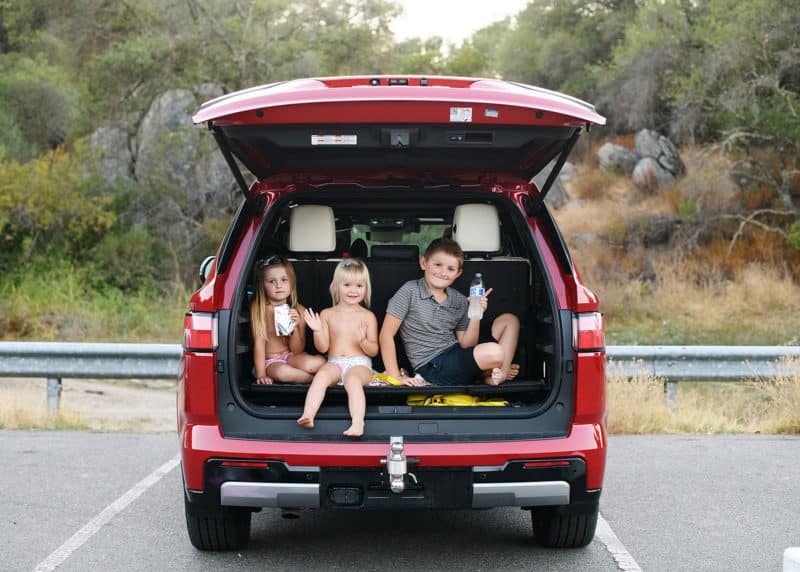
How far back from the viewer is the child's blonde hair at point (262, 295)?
5.16m

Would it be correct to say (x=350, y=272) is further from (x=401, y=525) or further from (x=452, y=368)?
(x=401, y=525)

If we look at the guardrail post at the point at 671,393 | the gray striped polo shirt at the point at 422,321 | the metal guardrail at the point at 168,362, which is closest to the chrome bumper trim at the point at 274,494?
the gray striped polo shirt at the point at 422,321

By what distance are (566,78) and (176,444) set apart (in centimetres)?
3386

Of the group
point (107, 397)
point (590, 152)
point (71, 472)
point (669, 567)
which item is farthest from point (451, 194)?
point (590, 152)

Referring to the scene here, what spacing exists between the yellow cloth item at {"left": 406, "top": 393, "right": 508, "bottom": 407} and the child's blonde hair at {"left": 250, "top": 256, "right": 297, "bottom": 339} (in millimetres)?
762

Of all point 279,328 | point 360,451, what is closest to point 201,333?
point 279,328

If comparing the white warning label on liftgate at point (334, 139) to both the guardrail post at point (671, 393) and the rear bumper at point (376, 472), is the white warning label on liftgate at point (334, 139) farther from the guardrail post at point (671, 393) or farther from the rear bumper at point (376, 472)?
the guardrail post at point (671, 393)

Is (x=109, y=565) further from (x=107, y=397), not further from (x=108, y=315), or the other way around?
(x=108, y=315)

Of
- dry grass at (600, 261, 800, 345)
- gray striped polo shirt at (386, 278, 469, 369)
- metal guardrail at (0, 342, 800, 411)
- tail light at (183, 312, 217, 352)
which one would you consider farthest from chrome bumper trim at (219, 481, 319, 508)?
dry grass at (600, 261, 800, 345)

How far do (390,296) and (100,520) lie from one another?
6.16 feet

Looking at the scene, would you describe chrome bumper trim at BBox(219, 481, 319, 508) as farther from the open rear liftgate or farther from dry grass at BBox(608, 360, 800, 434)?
dry grass at BBox(608, 360, 800, 434)

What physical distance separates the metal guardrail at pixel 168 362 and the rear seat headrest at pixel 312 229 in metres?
3.90

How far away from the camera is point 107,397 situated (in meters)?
13.0

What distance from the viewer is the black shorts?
213 inches
